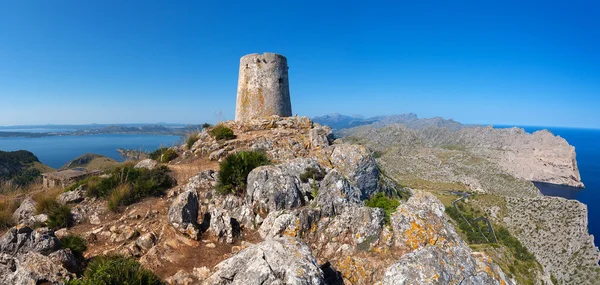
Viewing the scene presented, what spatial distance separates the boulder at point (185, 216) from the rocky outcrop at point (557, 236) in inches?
2221

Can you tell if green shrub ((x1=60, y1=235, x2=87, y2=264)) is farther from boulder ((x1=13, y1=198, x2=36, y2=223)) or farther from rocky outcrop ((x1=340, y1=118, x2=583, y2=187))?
rocky outcrop ((x1=340, y1=118, x2=583, y2=187))

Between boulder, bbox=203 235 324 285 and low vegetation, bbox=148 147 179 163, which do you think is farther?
low vegetation, bbox=148 147 179 163

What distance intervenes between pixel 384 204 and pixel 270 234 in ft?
13.2

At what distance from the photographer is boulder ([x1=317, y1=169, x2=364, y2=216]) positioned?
335 inches

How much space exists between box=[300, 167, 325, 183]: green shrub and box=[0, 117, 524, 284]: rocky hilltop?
4 cm

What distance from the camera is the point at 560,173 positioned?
464 ft

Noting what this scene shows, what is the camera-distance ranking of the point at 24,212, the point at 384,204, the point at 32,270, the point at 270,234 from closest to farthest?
the point at 32,270 → the point at 270,234 → the point at 384,204 → the point at 24,212

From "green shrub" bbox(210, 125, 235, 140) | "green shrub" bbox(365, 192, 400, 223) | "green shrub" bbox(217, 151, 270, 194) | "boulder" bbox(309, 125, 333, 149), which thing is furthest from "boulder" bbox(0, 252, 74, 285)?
"green shrub" bbox(210, 125, 235, 140)

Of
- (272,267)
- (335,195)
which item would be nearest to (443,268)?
(272,267)

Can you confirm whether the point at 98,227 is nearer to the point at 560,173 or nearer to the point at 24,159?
the point at 24,159

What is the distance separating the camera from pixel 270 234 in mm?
7828

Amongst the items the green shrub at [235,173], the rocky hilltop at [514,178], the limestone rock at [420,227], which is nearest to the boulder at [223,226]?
the green shrub at [235,173]

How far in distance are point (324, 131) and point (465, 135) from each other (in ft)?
688

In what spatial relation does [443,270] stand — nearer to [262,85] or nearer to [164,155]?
[164,155]
